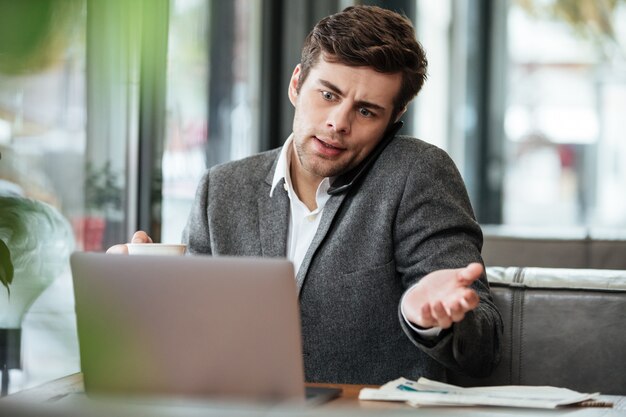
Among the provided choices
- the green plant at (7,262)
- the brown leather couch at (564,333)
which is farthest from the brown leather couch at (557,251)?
the green plant at (7,262)

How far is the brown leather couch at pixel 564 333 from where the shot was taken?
1.70m

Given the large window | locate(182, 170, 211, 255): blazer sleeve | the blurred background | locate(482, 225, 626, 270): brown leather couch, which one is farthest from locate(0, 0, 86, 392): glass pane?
the large window

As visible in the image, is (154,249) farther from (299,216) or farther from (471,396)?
(299,216)

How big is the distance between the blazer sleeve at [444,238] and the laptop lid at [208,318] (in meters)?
0.54

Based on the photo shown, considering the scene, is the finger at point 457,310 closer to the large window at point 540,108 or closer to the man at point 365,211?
the man at point 365,211

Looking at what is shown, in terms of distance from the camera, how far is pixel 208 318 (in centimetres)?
93

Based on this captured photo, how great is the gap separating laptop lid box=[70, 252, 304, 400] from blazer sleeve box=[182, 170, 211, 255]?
87 centimetres

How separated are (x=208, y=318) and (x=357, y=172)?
2.83 feet

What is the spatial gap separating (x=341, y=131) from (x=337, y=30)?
19cm

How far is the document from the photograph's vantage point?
1078mm

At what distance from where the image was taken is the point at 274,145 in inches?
159

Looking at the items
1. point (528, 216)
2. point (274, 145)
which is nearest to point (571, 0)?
point (528, 216)

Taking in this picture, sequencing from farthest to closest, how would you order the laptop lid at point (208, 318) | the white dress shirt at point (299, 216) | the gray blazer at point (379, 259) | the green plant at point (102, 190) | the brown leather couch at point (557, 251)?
the brown leather couch at point (557, 251)
the green plant at point (102, 190)
the white dress shirt at point (299, 216)
the gray blazer at point (379, 259)
the laptop lid at point (208, 318)

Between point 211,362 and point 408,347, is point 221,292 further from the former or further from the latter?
point 408,347
